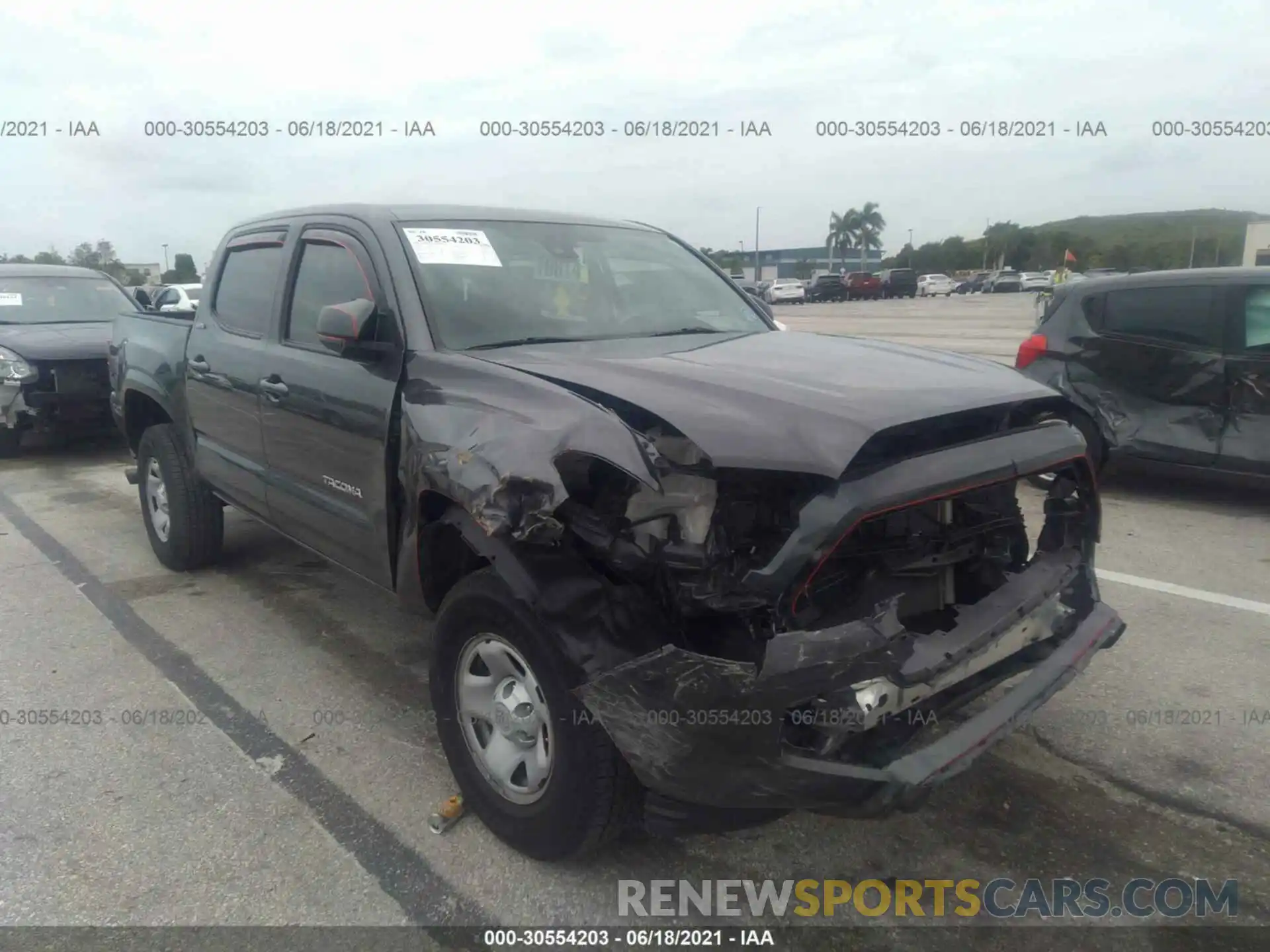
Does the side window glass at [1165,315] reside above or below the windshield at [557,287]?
below

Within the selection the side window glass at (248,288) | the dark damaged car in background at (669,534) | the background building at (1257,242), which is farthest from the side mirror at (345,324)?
the background building at (1257,242)

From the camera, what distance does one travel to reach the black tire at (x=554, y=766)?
2455 millimetres

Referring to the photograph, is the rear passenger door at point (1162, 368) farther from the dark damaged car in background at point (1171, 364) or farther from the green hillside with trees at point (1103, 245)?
the green hillside with trees at point (1103, 245)

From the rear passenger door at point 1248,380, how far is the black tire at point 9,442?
9.84 metres

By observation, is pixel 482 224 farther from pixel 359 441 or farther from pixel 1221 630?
pixel 1221 630

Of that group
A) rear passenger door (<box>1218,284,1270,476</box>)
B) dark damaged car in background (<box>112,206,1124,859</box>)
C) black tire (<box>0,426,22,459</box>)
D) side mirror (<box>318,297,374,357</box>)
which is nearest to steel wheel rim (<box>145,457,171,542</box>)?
dark damaged car in background (<box>112,206,1124,859</box>)

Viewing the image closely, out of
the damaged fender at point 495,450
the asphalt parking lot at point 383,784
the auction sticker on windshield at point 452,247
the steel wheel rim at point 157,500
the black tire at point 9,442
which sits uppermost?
the auction sticker on windshield at point 452,247

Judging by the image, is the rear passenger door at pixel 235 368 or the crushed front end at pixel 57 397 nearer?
the rear passenger door at pixel 235 368

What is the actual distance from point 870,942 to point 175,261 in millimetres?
54531

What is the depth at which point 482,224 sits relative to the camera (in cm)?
382

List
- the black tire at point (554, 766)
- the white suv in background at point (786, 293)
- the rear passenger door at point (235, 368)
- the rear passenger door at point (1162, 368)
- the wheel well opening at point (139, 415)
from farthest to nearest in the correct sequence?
the white suv in background at point (786, 293) < the rear passenger door at point (1162, 368) < the wheel well opening at point (139, 415) < the rear passenger door at point (235, 368) < the black tire at point (554, 766)

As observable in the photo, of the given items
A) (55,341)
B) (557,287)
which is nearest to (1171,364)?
(557,287)

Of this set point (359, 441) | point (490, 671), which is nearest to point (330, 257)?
point (359, 441)

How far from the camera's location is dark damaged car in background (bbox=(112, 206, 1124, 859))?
2.24 m
